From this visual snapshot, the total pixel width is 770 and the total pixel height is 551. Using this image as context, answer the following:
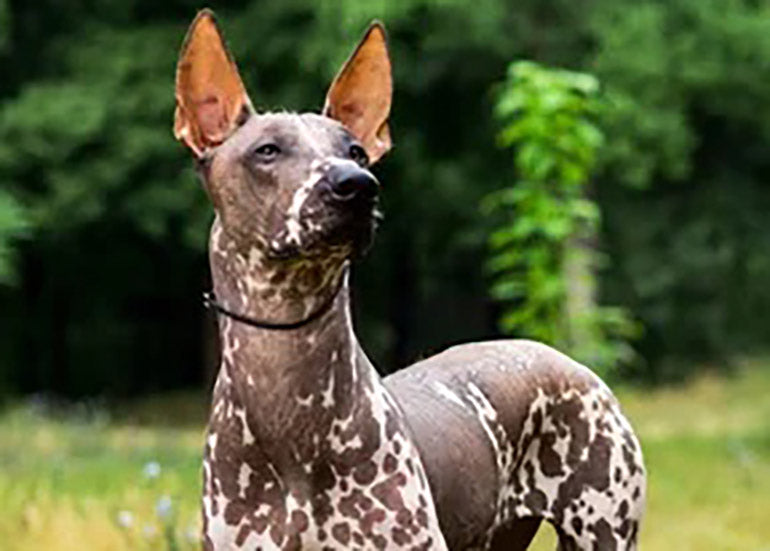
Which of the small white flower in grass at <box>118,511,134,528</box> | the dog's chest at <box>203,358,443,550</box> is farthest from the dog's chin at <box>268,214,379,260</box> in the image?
the small white flower in grass at <box>118,511,134,528</box>

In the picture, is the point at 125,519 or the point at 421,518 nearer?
the point at 421,518

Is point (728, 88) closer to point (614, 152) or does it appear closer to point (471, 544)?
point (614, 152)

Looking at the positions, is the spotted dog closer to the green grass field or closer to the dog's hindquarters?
the dog's hindquarters

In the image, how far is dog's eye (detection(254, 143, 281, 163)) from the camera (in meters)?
3.97

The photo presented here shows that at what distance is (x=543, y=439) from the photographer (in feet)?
15.9

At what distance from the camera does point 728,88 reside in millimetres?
19281

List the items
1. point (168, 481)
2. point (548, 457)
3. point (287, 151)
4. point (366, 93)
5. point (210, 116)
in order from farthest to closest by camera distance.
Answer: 1. point (168, 481)
2. point (548, 457)
3. point (366, 93)
4. point (210, 116)
5. point (287, 151)

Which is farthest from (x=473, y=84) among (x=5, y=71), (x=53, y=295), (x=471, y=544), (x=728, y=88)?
(x=471, y=544)

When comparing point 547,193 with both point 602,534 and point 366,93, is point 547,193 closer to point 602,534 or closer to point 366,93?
point 602,534

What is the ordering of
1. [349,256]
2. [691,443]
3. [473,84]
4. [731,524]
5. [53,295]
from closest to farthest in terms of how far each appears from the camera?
[349,256] → [731,524] → [691,443] → [473,84] → [53,295]

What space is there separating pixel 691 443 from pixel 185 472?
186 inches

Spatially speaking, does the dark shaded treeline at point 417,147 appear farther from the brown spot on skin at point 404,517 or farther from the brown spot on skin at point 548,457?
the brown spot on skin at point 404,517

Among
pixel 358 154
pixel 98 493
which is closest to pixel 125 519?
pixel 98 493

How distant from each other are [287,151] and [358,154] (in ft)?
0.59
